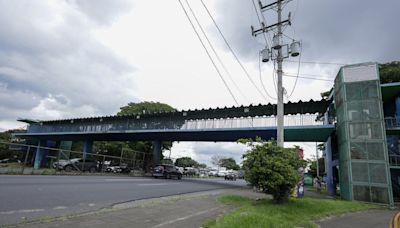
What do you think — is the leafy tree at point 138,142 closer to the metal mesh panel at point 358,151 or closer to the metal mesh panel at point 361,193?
the metal mesh panel at point 358,151

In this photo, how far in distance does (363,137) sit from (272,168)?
9.96 metres

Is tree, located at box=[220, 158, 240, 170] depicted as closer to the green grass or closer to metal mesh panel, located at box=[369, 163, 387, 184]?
metal mesh panel, located at box=[369, 163, 387, 184]

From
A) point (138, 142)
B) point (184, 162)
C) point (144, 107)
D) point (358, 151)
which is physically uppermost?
point (144, 107)

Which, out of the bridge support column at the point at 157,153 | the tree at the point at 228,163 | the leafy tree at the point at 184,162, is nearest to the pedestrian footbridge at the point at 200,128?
the bridge support column at the point at 157,153

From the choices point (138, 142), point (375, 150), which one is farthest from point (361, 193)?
point (138, 142)

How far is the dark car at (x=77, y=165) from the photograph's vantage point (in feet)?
76.0

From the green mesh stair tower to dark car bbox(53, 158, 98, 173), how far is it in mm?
22124

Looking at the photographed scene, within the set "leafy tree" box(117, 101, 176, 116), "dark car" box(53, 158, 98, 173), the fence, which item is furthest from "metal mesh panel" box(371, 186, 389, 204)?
"leafy tree" box(117, 101, 176, 116)

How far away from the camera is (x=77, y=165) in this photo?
2489 centimetres

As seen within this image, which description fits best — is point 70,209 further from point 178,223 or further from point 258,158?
point 258,158

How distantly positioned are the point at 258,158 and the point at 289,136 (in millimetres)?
16182

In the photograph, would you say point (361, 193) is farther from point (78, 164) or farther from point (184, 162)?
point (184, 162)

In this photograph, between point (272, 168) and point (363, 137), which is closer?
point (272, 168)

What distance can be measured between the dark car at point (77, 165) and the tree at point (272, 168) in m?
18.2
